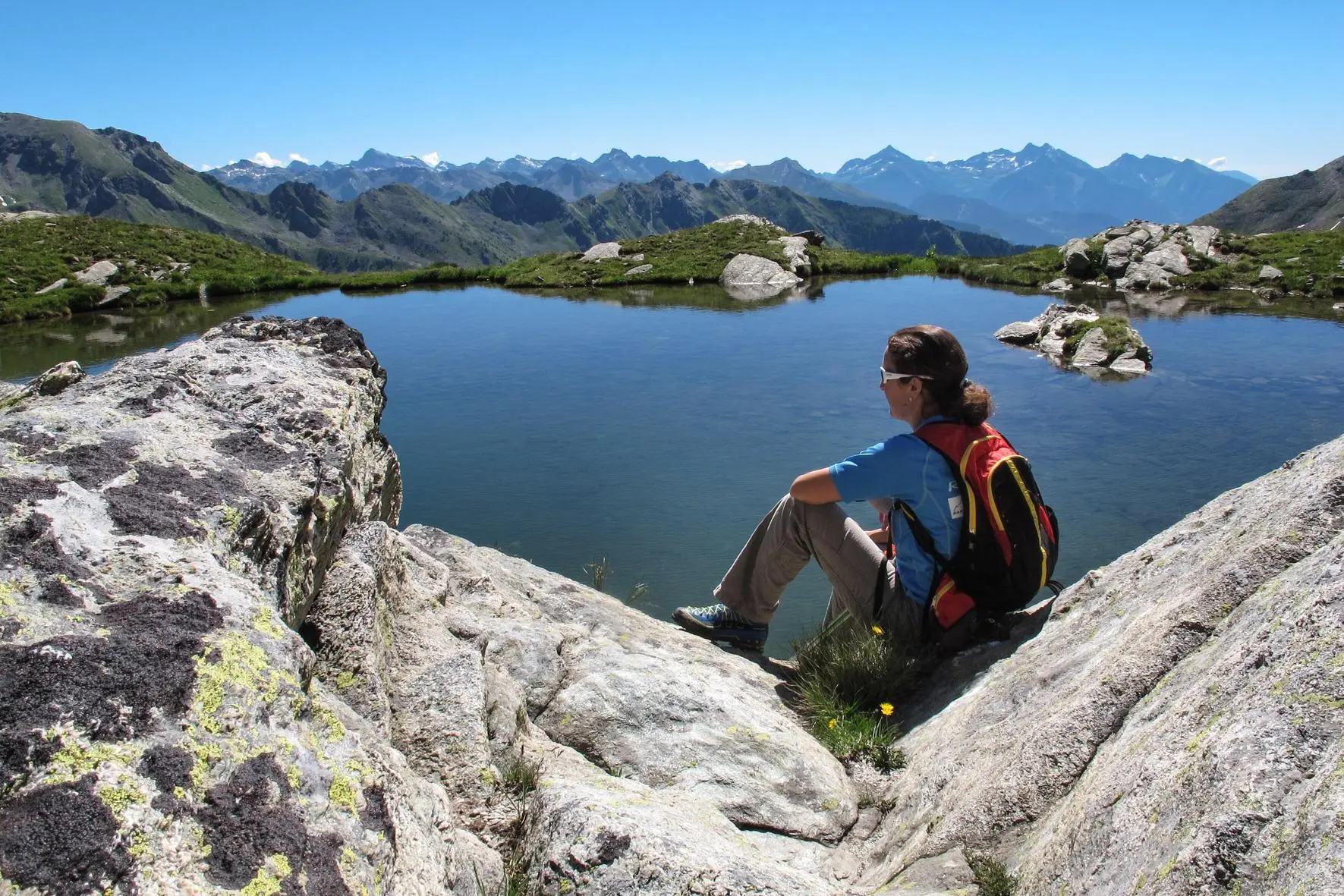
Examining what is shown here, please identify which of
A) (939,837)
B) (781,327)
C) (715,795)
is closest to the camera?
(939,837)

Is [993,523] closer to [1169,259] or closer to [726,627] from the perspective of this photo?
[726,627]

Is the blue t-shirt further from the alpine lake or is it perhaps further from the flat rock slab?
the alpine lake

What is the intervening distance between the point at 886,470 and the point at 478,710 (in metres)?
3.42

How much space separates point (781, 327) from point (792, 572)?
60.8 feet

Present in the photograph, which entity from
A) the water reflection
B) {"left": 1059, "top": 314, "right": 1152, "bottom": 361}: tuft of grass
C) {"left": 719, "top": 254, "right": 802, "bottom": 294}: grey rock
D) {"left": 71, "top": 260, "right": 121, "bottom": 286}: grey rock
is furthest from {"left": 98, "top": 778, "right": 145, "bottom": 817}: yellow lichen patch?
{"left": 71, "top": 260, "right": 121, "bottom": 286}: grey rock

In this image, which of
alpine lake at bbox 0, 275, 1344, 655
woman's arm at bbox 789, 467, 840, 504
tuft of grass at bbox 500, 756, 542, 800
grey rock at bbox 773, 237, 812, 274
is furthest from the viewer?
grey rock at bbox 773, 237, 812, 274

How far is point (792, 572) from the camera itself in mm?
7301

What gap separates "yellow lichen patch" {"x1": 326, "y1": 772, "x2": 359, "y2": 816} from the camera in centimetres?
289

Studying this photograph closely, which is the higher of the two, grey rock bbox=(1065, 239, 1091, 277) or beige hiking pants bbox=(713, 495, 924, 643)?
grey rock bbox=(1065, 239, 1091, 277)

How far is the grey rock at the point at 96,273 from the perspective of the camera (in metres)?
35.0

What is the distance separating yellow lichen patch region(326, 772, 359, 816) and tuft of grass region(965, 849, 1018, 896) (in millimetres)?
2436

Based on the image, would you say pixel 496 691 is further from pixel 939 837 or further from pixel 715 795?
pixel 939 837

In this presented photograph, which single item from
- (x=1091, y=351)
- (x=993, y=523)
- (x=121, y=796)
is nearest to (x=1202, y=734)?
(x=993, y=523)

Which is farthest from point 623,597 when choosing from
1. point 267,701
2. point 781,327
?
point 781,327
